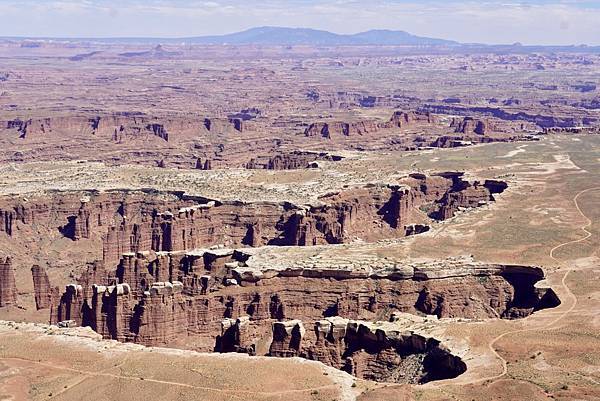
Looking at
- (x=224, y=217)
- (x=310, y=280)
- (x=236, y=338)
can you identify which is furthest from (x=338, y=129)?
(x=236, y=338)

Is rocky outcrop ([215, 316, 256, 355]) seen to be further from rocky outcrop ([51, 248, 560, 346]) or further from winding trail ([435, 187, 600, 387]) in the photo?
winding trail ([435, 187, 600, 387])

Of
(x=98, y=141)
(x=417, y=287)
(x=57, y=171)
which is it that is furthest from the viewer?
(x=98, y=141)

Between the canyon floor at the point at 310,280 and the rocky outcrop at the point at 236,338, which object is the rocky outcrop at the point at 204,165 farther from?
the rocky outcrop at the point at 236,338

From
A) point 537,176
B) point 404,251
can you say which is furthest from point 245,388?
point 537,176

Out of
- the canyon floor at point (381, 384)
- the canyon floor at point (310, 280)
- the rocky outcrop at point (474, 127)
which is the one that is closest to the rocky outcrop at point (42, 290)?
the canyon floor at point (310, 280)

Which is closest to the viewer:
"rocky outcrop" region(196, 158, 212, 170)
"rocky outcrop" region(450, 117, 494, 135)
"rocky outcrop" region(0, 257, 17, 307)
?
"rocky outcrop" region(0, 257, 17, 307)

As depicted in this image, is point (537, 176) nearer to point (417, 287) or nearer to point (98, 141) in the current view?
point (417, 287)

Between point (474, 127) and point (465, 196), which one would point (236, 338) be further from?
point (474, 127)

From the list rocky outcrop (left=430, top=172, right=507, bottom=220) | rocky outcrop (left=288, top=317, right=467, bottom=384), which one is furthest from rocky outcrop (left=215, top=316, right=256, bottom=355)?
rocky outcrop (left=430, top=172, right=507, bottom=220)
